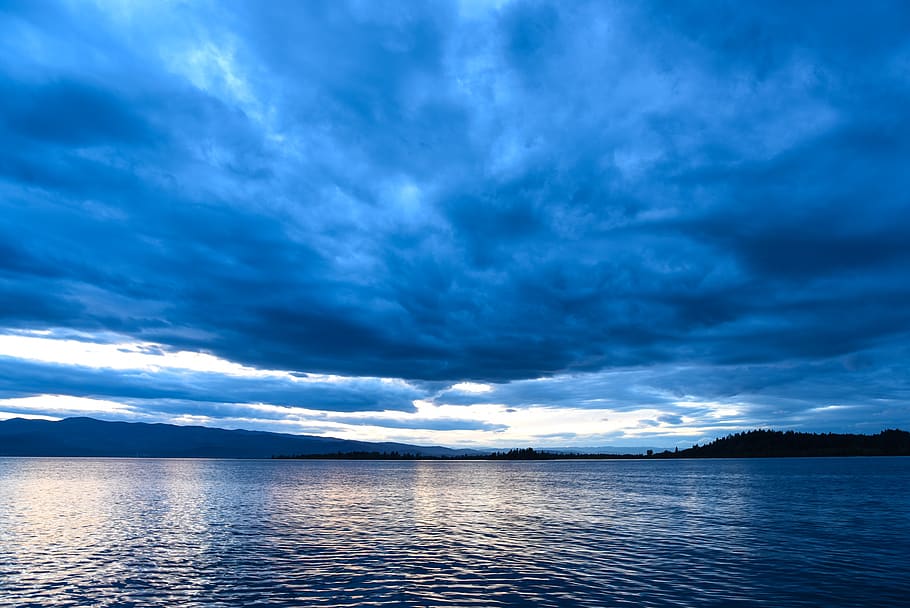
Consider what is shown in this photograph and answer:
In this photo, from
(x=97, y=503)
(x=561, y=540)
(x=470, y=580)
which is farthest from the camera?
(x=97, y=503)

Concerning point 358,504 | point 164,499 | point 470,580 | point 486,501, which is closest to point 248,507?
point 358,504

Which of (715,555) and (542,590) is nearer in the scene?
(542,590)

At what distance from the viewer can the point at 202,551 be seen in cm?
4894

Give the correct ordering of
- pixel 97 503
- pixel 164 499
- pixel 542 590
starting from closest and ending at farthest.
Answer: pixel 542 590, pixel 97 503, pixel 164 499

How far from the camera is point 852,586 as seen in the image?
3584 centimetres

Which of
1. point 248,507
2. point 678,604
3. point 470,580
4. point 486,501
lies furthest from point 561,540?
point 248,507

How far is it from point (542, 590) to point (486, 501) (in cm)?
6614

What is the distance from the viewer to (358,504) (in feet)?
308

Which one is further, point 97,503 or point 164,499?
point 164,499

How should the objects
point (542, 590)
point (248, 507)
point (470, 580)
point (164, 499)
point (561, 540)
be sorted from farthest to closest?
1. point (164, 499)
2. point (248, 507)
3. point (561, 540)
4. point (470, 580)
5. point (542, 590)

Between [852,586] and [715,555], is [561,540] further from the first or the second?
[852,586]

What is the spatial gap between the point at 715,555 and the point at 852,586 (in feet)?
37.6

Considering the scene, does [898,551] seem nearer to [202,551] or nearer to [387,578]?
[387,578]

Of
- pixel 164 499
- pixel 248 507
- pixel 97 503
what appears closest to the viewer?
pixel 248 507
